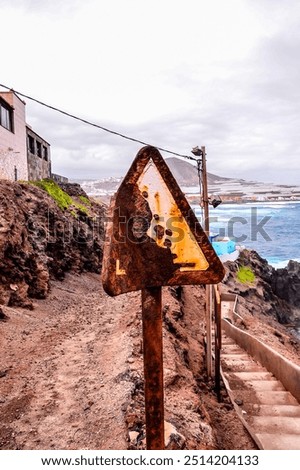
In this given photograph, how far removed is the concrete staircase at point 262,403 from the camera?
7.02 meters

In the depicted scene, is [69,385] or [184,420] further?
[69,385]

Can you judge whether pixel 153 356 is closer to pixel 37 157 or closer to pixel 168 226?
pixel 168 226

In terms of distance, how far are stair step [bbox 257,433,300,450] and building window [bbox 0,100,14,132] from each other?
23578 millimetres

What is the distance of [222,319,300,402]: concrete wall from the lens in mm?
9398

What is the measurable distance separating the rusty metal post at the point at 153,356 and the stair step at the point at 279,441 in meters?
5.40

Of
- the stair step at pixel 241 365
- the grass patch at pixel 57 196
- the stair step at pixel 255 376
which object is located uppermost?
the grass patch at pixel 57 196

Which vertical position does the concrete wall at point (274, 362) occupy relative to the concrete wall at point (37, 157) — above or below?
below

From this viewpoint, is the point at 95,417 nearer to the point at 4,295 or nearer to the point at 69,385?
the point at 69,385

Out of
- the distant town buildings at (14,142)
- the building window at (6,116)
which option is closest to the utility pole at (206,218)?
the distant town buildings at (14,142)

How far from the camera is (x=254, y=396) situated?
9445 mm

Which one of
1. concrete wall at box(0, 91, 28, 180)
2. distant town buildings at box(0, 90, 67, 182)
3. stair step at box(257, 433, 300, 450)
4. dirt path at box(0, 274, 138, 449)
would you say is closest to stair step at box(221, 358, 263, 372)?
dirt path at box(0, 274, 138, 449)

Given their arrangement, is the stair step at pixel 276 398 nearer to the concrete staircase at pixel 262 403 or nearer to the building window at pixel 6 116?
the concrete staircase at pixel 262 403
